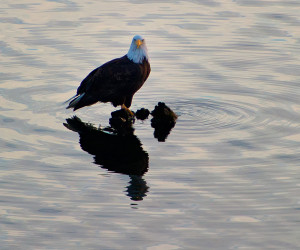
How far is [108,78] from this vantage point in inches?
496

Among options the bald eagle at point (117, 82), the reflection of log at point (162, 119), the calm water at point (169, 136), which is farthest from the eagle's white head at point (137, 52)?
the reflection of log at point (162, 119)

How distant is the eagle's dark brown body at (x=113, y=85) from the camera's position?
1252cm

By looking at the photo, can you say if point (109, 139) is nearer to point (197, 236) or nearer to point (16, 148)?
point (16, 148)

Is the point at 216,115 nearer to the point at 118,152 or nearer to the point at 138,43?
the point at 138,43

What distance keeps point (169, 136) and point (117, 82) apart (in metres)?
1.48

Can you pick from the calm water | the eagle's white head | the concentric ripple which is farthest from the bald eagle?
the concentric ripple

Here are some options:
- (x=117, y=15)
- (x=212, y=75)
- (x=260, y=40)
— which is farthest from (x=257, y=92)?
(x=117, y=15)

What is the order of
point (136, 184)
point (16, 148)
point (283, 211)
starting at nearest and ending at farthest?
point (283, 211) < point (136, 184) < point (16, 148)

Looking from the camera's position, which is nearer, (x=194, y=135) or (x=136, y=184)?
(x=136, y=184)

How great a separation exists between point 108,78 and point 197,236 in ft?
15.4

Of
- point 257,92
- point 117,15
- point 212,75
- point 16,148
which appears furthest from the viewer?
point 117,15

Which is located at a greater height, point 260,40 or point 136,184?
point 260,40

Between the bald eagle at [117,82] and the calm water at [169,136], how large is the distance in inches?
13.0

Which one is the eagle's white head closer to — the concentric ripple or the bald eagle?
the bald eagle
